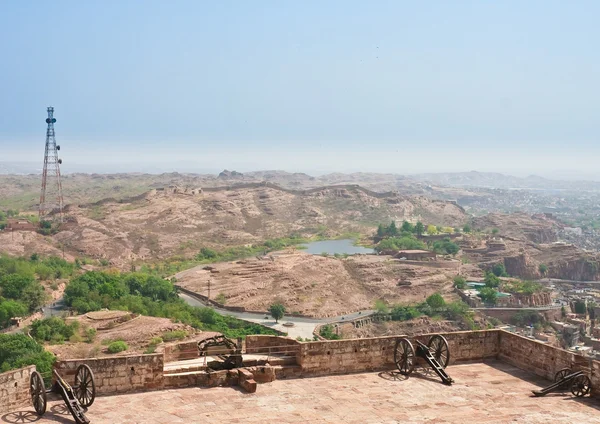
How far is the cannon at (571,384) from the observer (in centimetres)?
1118

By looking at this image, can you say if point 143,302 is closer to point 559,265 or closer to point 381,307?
point 381,307

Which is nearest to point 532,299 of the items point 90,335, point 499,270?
point 499,270

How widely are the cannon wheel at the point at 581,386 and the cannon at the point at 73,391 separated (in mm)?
8157

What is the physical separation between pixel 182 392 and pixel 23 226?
81.3 metres

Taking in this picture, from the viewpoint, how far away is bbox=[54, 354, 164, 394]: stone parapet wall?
1019 centimetres

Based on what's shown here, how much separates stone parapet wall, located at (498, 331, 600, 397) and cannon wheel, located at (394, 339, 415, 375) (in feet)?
8.22

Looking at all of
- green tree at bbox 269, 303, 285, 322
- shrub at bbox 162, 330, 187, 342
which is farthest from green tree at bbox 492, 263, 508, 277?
shrub at bbox 162, 330, 187, 342

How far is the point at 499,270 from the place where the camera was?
293ft

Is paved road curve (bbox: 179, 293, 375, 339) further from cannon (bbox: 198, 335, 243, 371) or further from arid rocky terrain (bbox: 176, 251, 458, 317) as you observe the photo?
cannon (bbox: 198, 335, 243, 371)

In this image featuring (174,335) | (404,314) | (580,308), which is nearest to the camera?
(174,335)

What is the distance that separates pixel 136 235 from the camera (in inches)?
3541

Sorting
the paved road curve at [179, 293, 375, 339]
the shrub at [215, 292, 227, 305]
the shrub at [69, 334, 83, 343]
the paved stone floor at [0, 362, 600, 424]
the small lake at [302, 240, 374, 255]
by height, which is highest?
the paved stone floor at [0, 362, 600, 424]

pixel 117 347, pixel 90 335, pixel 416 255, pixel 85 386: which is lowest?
pixel 90 335

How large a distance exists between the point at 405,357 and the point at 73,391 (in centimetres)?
604
